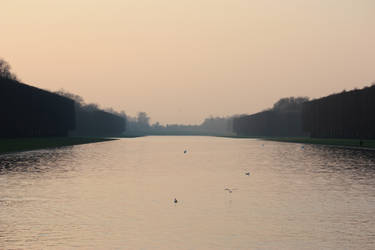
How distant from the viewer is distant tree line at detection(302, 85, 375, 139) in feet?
276

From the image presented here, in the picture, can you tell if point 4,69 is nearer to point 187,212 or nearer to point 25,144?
point 25,144

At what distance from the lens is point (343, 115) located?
95875mm

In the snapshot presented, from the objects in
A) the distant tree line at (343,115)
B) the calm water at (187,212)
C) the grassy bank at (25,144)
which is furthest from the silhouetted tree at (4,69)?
the calm water at (187,212)

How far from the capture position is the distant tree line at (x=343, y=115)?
8400 cm

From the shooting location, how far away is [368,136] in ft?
271

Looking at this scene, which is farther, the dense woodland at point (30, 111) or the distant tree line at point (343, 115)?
the distant tree line at point (343, 115)

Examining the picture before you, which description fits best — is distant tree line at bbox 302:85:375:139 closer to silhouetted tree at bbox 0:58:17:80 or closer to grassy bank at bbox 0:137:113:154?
grassy bank at bbox 0:137:113:154

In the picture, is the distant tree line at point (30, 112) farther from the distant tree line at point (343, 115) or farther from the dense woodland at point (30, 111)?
the distant tree line at point (343, 115)

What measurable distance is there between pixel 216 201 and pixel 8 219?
6198mm

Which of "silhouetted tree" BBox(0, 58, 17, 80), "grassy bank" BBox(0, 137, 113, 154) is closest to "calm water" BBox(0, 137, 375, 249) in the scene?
"grassy bank" BBox(0, 137, 113, 154)

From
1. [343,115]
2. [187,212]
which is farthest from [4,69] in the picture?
[187,212]

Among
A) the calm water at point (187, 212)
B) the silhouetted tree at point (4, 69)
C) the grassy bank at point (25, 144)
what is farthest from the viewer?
the silhouetted tree at point (4, 69)

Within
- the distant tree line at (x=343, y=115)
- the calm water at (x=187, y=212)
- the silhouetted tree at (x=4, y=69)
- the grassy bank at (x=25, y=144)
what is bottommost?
the calm water at (x=187, y=212)

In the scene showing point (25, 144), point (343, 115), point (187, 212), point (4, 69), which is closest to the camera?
point (187, 212)
